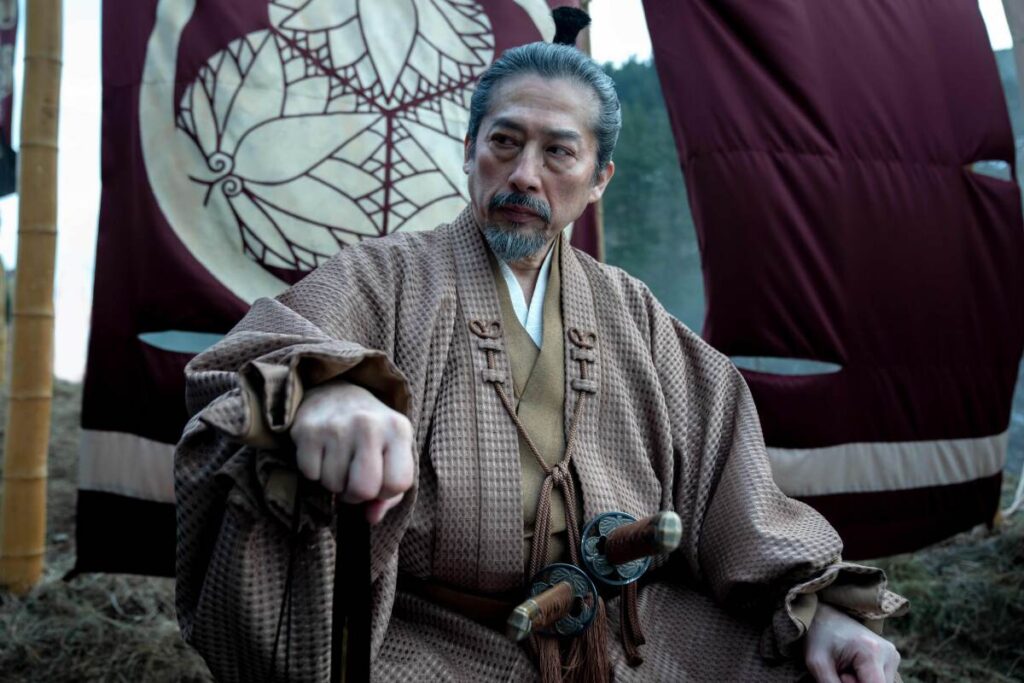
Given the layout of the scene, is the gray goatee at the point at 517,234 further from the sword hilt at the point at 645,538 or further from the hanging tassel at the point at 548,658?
the hanging tassel at the point at 548,658

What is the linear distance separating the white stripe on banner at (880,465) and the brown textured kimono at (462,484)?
1.00m

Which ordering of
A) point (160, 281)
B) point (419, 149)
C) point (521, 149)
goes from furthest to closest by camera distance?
point (419, 149) < point (160, 281) < point (521, 149)

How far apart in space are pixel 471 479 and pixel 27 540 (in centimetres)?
178

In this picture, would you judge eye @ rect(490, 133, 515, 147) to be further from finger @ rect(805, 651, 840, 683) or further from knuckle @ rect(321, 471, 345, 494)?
finger @ rect(805, 651, 840, 683)

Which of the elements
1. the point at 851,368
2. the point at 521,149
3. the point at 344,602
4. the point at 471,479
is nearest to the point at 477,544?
the point at 471,479

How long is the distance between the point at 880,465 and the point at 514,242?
1.64 metres

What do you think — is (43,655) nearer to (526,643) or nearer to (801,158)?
(526,643)

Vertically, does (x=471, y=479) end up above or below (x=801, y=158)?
below

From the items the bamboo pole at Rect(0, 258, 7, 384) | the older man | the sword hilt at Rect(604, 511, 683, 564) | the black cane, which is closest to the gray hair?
the older man

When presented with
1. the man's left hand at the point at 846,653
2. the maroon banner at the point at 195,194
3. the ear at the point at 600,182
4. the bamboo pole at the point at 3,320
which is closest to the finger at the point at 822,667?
the man's left hand at the point at 846,653

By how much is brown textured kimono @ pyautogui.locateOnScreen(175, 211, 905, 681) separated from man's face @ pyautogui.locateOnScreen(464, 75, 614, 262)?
0.09 metres

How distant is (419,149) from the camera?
2.31 meters

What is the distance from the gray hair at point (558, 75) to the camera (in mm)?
1514

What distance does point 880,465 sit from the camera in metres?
2.56
